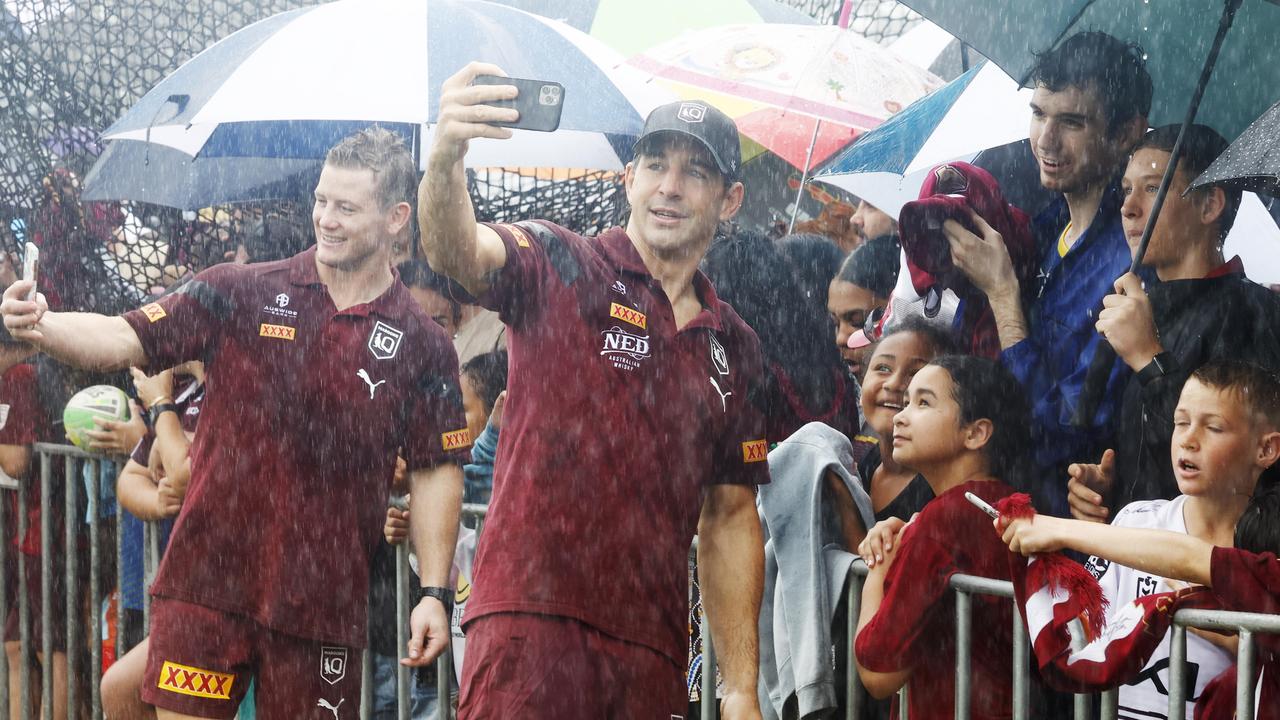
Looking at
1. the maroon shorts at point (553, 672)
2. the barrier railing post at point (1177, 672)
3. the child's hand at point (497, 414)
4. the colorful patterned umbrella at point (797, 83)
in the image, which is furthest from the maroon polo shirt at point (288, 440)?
the colorful patterned umbrella at point (797, 83)

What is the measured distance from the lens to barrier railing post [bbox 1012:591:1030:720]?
148 inches

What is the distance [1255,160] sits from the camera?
3322 millimetres

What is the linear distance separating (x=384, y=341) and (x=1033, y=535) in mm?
2287

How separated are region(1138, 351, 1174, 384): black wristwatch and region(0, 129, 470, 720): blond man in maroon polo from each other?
2256 mm

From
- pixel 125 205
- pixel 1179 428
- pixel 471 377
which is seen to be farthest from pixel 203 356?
pixel 125 205

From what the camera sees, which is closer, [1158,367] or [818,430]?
[1158,367]

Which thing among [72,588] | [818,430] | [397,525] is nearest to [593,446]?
[818,430]

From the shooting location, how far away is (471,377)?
6117 millimetres

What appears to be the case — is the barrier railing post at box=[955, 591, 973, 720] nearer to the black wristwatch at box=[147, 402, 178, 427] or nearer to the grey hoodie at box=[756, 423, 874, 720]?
the grey hoodie at box=[756, 423, 874, 720]

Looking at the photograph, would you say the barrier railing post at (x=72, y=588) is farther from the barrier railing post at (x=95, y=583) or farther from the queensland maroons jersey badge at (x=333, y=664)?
the queensland maroons jersey badge at (x=333, y=664)

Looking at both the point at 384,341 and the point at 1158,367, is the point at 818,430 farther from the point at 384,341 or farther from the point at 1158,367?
A: the point at 384,341

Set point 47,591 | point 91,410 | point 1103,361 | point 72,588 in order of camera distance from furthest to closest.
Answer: point 47,591 < point 72,588 < point 91,410 < point 1103,361

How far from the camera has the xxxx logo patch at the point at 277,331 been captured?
470cm

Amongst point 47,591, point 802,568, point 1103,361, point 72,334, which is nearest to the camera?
point 1103,361
